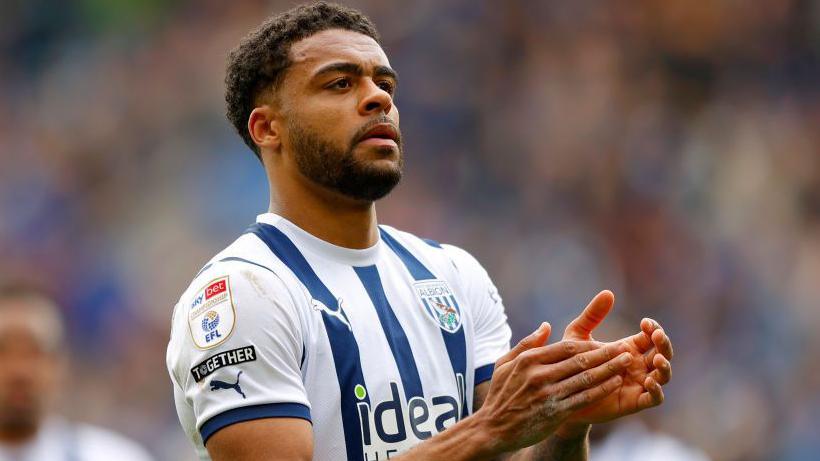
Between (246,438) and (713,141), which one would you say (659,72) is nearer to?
(713,141)

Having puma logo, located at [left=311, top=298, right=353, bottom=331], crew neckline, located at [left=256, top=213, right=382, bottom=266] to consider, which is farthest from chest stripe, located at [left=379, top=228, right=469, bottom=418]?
puma logo, located at [left=311, top=298, right=353, bottom=331]

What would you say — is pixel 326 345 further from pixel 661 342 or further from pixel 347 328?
pixel 661 342

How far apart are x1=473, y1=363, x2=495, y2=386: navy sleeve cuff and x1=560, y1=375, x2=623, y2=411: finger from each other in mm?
834

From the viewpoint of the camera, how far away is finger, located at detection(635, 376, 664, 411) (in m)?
3.32

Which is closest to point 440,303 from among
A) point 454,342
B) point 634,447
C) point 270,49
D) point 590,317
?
point 454,342

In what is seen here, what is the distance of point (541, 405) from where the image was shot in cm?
316

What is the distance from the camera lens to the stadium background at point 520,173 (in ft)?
33.6

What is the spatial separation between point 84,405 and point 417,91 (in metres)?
4.12

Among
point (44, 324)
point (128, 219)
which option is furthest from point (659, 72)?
point (44, 324)

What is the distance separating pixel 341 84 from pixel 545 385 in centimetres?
134

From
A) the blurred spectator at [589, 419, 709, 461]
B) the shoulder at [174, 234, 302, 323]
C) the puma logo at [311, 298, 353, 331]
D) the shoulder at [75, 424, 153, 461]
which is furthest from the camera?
the blurred spectator at [589, 419, 709, 461]

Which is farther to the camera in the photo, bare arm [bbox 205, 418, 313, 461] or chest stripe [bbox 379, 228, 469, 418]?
chest stripe [bbox 379, 228, 469, 418]

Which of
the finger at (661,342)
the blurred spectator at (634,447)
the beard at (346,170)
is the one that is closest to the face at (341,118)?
the beard at (346,170)

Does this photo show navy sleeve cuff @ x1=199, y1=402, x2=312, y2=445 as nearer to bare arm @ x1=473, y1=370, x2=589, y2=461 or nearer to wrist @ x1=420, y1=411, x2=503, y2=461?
wrist @ x1=420, y1=411, x2=503, y2=461
